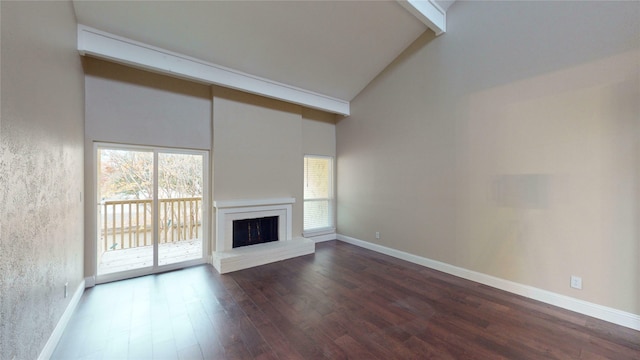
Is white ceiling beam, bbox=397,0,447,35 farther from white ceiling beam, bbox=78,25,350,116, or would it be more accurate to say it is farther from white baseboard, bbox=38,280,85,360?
white baseboard, bbox=38,280,85,360

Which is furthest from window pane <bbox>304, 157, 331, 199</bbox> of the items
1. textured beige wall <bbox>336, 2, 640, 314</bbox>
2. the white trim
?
textured beige wall <bbox>336, 2, 640, 314</bbox>

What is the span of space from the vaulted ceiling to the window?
182 centimetres

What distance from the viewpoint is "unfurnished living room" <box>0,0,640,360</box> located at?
2.06 meters

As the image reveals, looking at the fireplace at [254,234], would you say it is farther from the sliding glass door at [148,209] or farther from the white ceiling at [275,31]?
the white ceiling at [275,31]

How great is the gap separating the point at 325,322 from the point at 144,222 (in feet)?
10.3

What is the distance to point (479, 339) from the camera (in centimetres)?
222

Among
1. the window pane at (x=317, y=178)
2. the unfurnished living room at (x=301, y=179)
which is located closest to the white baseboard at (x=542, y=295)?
the unfurnished living room at (x=301, y=179)

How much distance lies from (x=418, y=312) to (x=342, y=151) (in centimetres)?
374

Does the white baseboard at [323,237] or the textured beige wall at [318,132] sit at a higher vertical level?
the textured beige wall at [318,132]

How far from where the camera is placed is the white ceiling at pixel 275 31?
2891 mm

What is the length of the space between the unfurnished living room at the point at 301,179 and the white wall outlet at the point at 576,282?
1.8 inches

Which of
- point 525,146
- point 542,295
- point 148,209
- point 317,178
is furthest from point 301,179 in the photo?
point 542,295

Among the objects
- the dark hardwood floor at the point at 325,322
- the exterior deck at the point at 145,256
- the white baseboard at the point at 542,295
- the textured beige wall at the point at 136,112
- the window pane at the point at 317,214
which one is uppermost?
the textured beige wall at the point at 136,112

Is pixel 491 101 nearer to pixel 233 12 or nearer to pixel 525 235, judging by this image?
pixel 525 235
